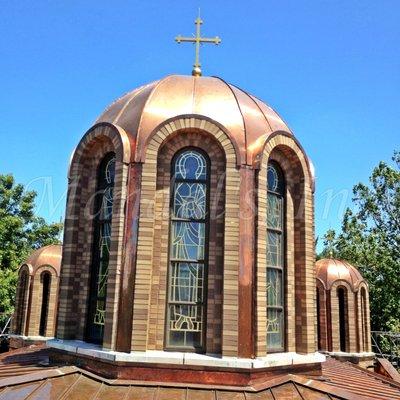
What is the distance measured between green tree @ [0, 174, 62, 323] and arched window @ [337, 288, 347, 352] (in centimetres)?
1642

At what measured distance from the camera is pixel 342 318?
65.2 ft

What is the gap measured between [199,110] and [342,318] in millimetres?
15008

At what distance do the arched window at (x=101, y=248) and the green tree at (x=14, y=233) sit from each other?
17.1 m

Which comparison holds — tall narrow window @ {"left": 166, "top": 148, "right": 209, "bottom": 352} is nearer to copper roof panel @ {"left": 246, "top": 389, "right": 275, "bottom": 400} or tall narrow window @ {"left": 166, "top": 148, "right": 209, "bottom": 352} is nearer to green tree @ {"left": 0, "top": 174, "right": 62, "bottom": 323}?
copper roof panel @ {"left": 246, "top": 389, "right": 275, "bottom": 400}

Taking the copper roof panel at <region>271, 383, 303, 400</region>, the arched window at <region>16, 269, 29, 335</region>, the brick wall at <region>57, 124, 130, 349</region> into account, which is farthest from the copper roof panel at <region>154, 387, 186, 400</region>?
the arched window at <region>16, 269, 29, 335</region>

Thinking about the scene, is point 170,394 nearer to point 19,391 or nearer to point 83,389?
point 83,389

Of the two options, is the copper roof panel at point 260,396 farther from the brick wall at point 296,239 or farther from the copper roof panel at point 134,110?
the copper roof panel at point 134,110

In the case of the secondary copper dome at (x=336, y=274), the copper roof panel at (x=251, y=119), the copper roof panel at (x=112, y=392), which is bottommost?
the copper roof panel at (x=112, y=392)

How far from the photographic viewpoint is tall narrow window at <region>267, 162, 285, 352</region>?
307 inches

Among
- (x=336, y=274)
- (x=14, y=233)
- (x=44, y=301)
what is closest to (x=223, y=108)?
(x=336, y=274)

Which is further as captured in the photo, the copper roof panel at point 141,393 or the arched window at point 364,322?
the arched window at point 364,322

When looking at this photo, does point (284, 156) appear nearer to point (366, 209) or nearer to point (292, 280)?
point (292, 280)

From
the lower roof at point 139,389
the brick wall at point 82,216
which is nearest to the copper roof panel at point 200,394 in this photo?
the lower roof at point 139,389

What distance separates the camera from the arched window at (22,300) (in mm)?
19195
